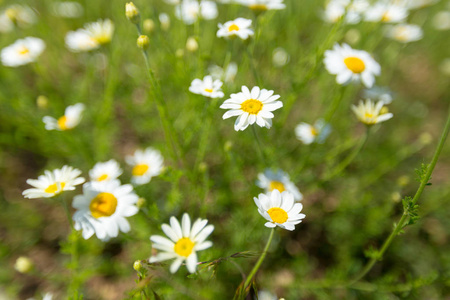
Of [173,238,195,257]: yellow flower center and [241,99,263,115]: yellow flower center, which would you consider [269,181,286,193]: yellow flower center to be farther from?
[173,238,195,257]: yellow flower center

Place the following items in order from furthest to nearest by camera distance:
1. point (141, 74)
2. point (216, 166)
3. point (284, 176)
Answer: point (141, 74), point (216, 166), point (284, 176)

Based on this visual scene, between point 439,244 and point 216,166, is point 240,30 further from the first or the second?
point 439,244

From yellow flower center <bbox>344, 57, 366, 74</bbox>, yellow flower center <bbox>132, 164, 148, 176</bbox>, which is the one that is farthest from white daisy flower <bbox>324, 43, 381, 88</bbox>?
yellow flower center <bbox>132, 164, 148, 176</bbox>

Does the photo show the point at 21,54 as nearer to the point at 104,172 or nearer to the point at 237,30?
the point at 104,172

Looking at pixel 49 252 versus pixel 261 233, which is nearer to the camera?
pixel 261 233

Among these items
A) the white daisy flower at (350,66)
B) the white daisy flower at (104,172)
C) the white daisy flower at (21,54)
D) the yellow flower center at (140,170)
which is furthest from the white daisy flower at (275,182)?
the white daisy flower at (21,54)

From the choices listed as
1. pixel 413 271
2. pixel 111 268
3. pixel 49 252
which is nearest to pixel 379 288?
pixel 413 271

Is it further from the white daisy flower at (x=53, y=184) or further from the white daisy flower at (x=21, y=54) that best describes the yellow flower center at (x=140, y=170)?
the white daisy flower at (x=21, y=54)

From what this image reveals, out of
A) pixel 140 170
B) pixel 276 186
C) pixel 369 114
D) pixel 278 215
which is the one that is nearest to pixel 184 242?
pixel 278 215
